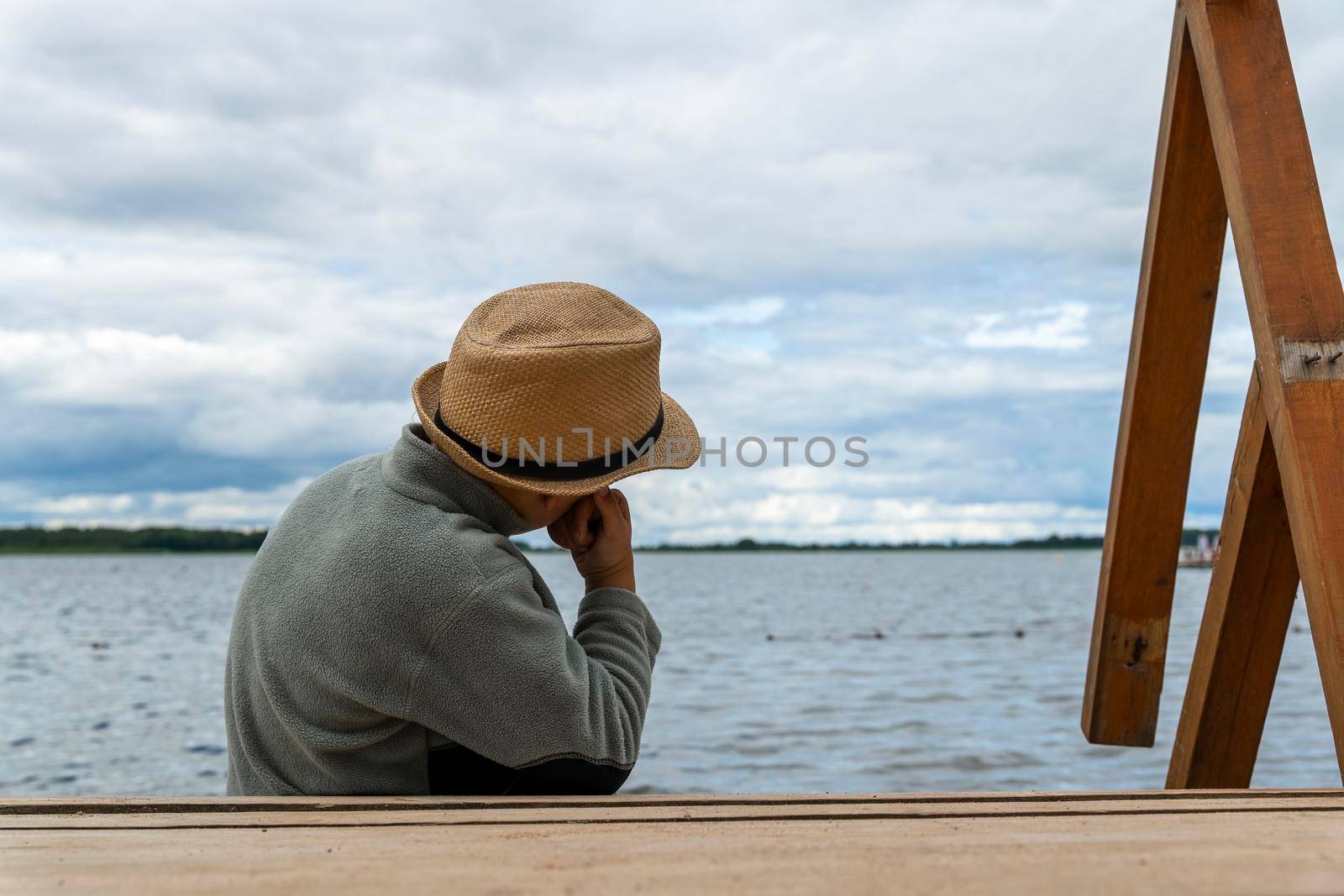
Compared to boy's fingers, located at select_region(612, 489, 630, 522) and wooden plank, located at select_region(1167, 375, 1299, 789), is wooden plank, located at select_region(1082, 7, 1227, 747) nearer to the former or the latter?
wooden plank, located at select_region(1167, 375, 1299, 789)

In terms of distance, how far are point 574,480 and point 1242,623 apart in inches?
65.1

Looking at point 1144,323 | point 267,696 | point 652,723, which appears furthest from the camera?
point 652,723

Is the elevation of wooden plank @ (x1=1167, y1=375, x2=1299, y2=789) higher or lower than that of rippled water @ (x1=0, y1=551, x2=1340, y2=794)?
higher

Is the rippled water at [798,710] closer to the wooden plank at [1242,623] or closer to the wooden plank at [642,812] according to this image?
the wooden plank at [1242,623]

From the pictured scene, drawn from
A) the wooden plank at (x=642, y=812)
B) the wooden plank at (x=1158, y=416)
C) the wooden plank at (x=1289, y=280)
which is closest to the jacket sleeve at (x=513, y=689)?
the wooden plank at (x=642, y=812)

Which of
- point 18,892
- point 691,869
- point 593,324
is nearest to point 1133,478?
point 593,324

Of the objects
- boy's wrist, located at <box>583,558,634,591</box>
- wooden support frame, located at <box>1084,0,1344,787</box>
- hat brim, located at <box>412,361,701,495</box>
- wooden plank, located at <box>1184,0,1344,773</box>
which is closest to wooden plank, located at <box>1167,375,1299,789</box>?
wooden support frame, located at <box>1084,0,1344,787</box>

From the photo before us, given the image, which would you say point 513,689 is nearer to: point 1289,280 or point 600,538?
point 600,538

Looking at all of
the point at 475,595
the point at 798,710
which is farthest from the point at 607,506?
the point at 798,710

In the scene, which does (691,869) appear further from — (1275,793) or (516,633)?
(1275,793)

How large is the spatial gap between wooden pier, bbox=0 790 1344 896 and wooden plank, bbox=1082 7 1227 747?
1.42 metres

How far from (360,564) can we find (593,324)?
56 cm

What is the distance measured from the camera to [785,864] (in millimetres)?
1244

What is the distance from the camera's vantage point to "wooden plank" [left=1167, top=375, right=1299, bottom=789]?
247 cm
